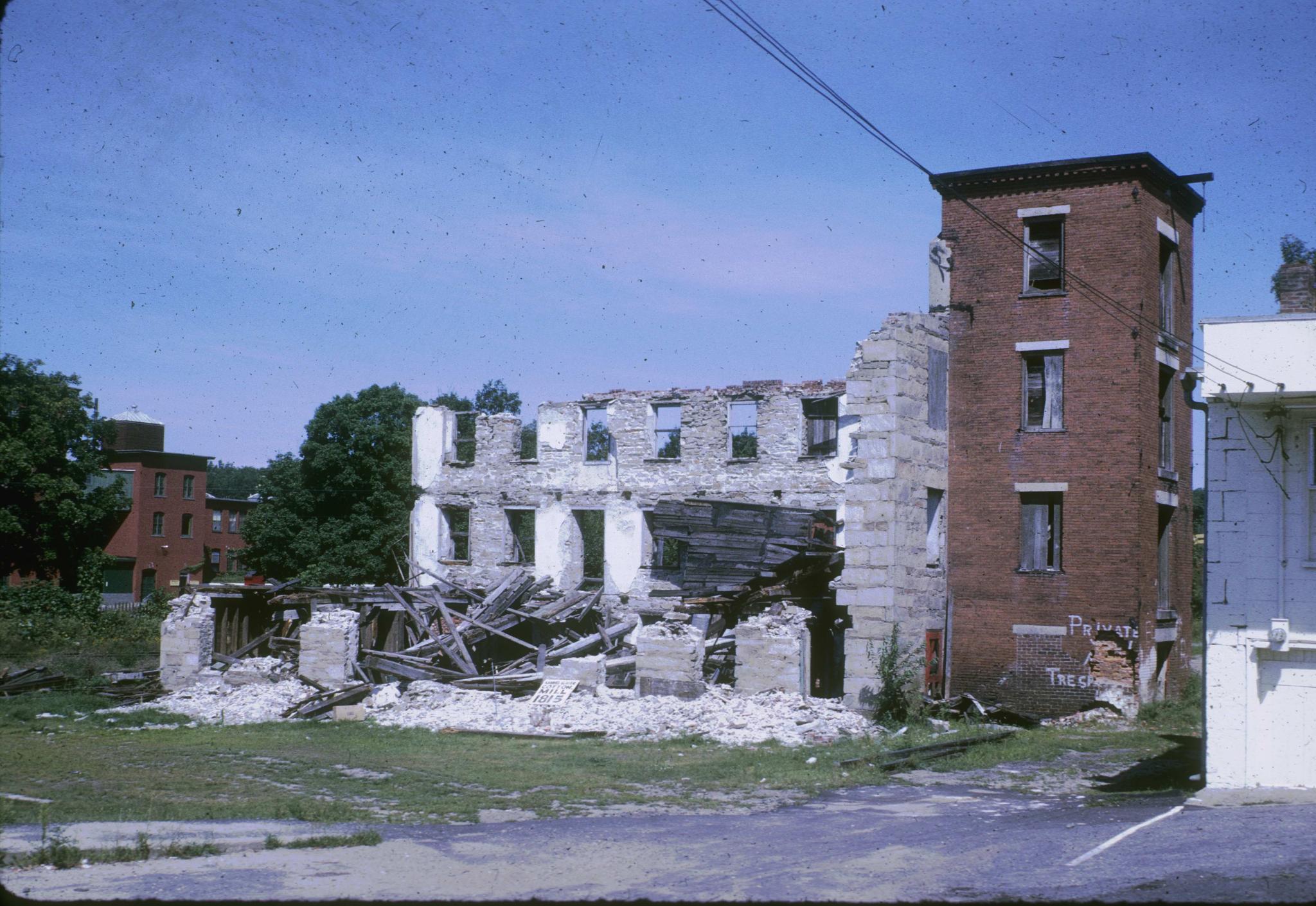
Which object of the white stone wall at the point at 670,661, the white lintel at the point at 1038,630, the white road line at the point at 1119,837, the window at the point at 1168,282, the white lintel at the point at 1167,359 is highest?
the window at the point at 1168,282

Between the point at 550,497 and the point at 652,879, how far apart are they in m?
25.0

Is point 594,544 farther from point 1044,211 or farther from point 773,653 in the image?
point 1044,211

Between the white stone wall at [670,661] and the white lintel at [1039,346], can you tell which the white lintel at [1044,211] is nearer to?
the white lintel at [1039,346]

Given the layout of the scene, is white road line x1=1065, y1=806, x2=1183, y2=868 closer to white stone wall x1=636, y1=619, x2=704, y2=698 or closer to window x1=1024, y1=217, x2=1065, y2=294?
white stone wall x1=636, y1=619, x2=704, y2=698

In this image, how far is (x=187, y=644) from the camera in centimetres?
2744

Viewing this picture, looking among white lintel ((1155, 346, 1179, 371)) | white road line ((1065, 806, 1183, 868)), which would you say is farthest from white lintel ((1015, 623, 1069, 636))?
white road line ((1065, 806, 1183, 868))

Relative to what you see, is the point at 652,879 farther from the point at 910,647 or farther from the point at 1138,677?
Answer: the point at 1138,677

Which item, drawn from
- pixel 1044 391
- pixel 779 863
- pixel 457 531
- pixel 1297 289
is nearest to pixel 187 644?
pixel 457 531

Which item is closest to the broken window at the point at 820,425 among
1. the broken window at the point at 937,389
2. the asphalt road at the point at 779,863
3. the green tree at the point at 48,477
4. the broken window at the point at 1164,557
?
the broken window at the point at 937,389

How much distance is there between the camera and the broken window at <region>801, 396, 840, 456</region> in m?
32.2

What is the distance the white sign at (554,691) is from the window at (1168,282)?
48.6 ft

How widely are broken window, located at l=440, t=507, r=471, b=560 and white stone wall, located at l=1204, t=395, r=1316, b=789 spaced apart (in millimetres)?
25160

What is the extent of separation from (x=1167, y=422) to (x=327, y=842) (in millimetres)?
21013

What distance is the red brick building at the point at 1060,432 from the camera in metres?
23.8
